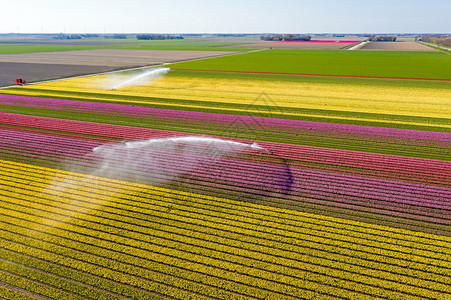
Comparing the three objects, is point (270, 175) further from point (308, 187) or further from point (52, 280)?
point (52, 280)

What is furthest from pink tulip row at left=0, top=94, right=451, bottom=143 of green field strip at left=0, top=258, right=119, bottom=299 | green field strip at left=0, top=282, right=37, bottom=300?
green field strip at left=0, top=282, right=37, bottom=300

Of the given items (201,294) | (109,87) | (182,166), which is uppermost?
(109,87)

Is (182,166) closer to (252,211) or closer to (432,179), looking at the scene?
(252,211)

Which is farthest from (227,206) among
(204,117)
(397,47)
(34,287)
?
(397,47)

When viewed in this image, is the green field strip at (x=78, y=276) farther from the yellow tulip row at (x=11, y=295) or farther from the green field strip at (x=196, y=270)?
the yellow tulip row at (x=11, y=295)

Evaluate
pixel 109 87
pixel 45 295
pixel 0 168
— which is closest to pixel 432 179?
pixel 45 295

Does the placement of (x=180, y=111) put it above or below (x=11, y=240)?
above
